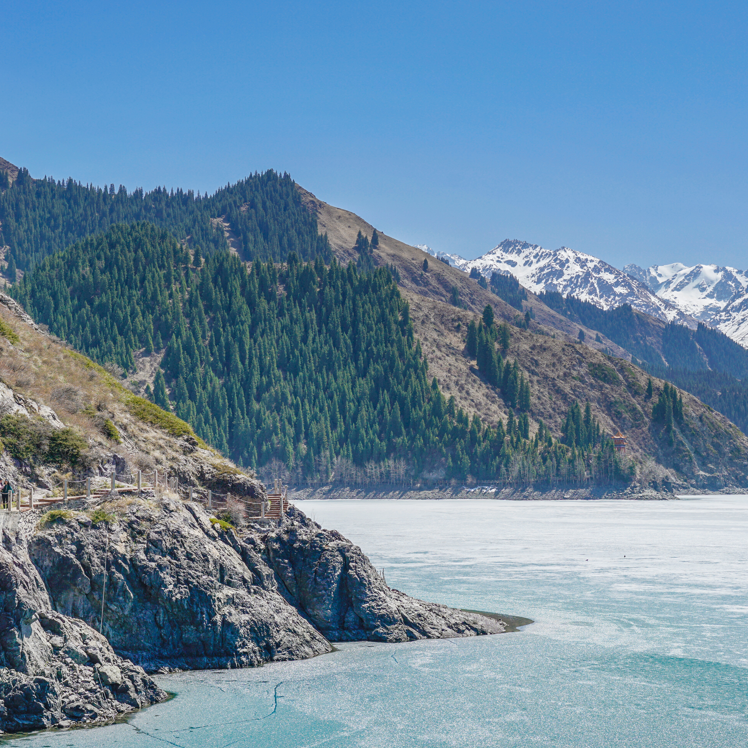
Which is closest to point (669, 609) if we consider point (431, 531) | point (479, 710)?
point (479, 710)

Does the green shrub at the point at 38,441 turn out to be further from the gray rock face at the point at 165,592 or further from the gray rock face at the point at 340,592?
the gray rock face at the point at 340,592

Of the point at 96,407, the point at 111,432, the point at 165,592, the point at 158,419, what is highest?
the point at 96,407

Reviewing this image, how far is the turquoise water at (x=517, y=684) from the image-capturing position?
88.2 feet

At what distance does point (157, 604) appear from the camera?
32.7 m

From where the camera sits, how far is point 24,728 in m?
25.4

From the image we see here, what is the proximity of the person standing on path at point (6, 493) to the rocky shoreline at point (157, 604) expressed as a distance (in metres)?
0.88

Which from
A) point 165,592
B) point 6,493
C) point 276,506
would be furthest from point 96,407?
point 165,592

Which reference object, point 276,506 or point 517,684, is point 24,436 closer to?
point 276,506

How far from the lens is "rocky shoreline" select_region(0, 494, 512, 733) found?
1048 inches

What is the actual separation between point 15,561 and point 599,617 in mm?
28904

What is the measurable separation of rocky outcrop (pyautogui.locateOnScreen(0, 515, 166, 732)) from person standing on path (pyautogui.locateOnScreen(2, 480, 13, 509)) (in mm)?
2011

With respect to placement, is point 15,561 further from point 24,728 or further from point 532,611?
point 532,611

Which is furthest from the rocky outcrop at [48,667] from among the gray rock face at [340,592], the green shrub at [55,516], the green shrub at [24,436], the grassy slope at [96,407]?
the grassy slope at [96,407]

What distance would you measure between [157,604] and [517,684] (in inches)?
533
